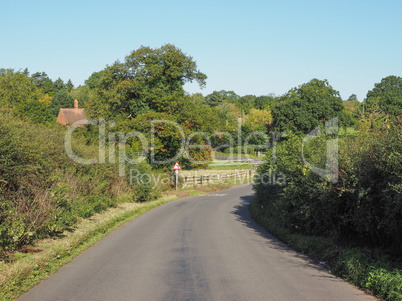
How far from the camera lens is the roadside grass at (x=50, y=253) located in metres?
7.99

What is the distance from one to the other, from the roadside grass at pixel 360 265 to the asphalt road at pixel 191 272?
304mm

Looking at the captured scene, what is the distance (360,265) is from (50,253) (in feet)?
26.3

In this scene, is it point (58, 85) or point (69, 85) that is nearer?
point (58, 85)

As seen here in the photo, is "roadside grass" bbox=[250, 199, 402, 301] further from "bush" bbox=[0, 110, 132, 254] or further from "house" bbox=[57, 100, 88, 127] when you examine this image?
"house" bbox=[57, 100, 88, 127]

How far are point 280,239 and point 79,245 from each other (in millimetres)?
7836

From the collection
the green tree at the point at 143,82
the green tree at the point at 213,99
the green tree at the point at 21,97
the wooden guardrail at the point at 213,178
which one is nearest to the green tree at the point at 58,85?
the green tree at the point at 213,99

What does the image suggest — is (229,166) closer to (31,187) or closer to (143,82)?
(143,82)

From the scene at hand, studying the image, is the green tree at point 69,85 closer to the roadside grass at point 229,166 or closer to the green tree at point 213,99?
the green tree at point 213,99

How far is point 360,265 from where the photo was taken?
8.95m

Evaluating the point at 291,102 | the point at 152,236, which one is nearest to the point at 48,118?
the point at 291,102

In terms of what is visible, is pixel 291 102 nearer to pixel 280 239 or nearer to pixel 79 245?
pixel 280 239

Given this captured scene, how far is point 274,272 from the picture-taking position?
9.73 meters

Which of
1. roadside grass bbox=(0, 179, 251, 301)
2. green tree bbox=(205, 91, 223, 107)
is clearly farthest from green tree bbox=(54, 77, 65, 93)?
roadside grass bbox=(0, 179, 251, 301)

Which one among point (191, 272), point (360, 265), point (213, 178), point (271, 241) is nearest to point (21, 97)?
point (213, 178)
